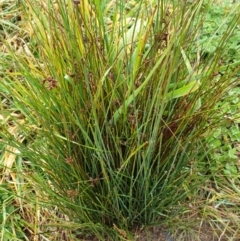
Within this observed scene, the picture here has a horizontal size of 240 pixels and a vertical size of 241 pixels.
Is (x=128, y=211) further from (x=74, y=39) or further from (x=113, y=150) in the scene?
(x=74, y=39)

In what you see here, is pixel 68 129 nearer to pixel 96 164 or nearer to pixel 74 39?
pixel 96 164

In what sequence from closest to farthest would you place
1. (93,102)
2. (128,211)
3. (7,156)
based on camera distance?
(93,102)
(128,211)
(7,156)

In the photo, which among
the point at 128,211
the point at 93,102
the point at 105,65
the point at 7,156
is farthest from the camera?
Answer: the point at 7,156

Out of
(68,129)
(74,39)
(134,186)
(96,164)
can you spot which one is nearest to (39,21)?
(74,39)

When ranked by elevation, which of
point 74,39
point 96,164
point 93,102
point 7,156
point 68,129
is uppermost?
point 74,39

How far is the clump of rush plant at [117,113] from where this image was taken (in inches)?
48.4

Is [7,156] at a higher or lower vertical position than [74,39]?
lower

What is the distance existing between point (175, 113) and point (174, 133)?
0.23 feet

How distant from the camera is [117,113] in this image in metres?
1.25

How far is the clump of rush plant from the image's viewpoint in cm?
123

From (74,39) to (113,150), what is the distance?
1.08 ft

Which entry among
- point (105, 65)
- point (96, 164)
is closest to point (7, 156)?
point (96, 164)

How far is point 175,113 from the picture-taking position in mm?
1332

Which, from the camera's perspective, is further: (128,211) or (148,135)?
(128,211)
